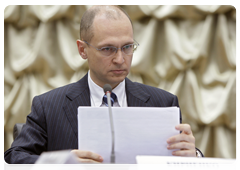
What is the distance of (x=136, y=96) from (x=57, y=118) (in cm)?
43

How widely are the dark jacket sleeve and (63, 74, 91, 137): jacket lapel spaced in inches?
5.6

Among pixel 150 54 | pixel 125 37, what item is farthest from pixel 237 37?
pixel 125 37

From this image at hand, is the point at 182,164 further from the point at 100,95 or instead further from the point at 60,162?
the point at 100,95

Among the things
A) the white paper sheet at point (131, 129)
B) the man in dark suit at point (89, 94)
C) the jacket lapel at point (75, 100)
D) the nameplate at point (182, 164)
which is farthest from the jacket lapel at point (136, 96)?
the nameplate at point (182, 164)

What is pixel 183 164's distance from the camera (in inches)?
30.5

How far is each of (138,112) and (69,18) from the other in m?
1.60

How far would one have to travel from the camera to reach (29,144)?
47.5 inches

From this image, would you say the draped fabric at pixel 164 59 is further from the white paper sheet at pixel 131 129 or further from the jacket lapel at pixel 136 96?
the white paper sheet at pixel 131 129

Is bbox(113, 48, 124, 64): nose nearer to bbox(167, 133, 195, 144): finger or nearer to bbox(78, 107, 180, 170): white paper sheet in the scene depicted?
bbox(78, 107, 180, 170): white paper sheet

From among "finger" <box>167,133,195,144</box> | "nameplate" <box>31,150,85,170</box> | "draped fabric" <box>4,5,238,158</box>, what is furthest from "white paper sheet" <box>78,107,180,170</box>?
"draped fabric" <box>4,5,238,158</box>

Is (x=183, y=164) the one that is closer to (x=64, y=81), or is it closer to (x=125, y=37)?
(x=125, y=37)

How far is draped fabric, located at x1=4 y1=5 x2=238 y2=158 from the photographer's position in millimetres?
2176

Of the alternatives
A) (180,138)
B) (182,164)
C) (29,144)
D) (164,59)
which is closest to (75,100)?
(29,144)

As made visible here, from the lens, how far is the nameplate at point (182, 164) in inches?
30.2
